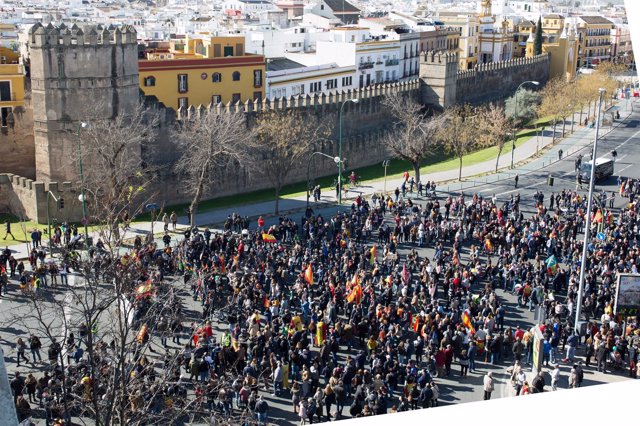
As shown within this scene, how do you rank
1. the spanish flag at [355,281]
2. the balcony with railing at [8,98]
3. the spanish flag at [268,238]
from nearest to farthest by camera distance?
the spanish flag at [355,281] → the spanish flag at [268,238] → the balcony with railing at [8,98]

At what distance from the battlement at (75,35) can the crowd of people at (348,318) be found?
1219cm

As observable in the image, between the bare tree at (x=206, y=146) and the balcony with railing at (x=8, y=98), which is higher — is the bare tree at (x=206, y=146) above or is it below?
below

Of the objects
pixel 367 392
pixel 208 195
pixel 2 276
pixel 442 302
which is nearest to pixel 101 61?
pixel 208 195

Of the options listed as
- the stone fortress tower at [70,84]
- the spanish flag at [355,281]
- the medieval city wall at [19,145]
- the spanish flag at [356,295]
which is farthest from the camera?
the medieval city wall at [19,145]

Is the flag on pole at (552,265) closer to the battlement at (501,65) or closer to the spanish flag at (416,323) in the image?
the spanish flag at (416,323)

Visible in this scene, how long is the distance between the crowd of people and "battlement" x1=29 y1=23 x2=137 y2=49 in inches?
480

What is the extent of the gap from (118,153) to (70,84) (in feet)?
17.7

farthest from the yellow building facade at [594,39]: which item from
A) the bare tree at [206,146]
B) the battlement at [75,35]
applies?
the battlement at [75,35]

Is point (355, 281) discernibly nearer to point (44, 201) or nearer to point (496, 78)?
point (44, 201)

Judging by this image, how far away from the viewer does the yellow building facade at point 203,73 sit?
188ft

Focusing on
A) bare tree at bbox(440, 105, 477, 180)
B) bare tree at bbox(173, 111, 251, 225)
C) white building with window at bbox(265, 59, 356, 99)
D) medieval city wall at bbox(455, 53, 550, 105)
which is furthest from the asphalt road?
white building with window at bbox(265, 59, 356, 99)

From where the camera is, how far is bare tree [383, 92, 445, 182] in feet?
149

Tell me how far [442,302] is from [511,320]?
2.20 metres

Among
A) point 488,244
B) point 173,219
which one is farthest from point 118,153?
point 488,244
